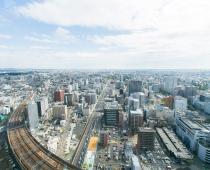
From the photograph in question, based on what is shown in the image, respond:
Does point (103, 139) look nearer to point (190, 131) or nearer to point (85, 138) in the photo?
point (85, 138)

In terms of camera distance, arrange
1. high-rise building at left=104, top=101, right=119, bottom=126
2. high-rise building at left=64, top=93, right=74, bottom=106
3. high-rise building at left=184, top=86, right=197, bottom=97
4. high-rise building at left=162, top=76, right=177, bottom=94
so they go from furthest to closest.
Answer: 1. high-rise building at left=162, top=76, right=177, bottom=94
2. high-rise building at left=184, top=86, right=197, bottom=97
3. high-rise building at left=64, top=93, right=74, bottom=106
4. high-rise building at left=104, top=101, right=119, bottom=126

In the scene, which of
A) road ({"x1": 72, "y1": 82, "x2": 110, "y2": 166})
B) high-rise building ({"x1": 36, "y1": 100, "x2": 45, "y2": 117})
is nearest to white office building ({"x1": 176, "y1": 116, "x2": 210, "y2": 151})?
road ({"x1": 72, "y1": 82, "x2": 110, "y2": 166})

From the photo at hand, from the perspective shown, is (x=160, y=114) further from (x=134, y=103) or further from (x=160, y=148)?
(x=160, y=148)

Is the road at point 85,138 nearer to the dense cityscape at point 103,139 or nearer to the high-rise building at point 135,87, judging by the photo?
the dense cityscape at point 103,139

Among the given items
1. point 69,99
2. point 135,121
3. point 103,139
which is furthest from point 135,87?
point 103,139

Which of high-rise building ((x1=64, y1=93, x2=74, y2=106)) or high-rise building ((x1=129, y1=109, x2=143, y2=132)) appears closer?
high-rise building ((x1=129, y1=109, x2=143, y2=132))

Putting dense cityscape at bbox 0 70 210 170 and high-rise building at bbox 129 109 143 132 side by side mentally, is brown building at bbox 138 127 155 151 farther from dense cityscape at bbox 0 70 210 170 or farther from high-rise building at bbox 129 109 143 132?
high-rise building at bbox 129 109 143 132

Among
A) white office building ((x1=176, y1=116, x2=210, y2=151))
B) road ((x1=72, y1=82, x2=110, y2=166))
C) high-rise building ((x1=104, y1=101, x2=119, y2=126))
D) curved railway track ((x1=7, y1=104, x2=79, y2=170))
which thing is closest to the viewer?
curved railway track ((x1=7, y1=104, x2=79, y2=170))

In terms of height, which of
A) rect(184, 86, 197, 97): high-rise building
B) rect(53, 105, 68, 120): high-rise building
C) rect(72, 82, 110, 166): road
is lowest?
rect(72, 82, 110, 166): road

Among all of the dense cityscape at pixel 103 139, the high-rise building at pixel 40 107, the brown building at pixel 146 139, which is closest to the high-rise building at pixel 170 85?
the dense cityscape at pixel 103 139

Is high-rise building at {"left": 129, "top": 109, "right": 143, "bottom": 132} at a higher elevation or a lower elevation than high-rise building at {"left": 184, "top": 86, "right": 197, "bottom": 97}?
lower

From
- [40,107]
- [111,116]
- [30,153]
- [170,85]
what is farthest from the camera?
[170,85]

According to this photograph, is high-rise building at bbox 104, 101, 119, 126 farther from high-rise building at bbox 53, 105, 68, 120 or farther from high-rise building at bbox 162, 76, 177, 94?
high-rise building at bbox 162, 76, 177, 94
